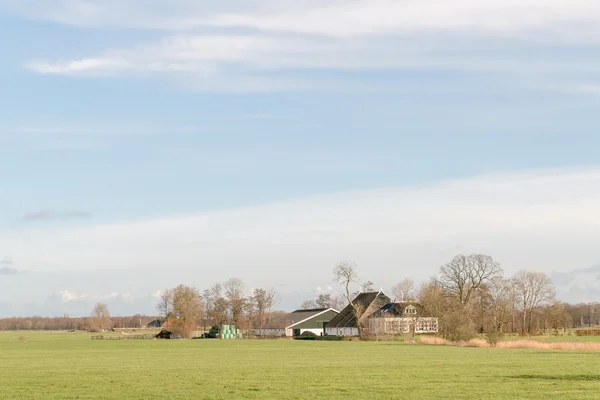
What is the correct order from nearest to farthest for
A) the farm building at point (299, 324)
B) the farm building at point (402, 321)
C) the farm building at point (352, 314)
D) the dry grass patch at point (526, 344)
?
1. the dry grass patch at point (526, 344)
2. the farm building at point (402, 321)
3. the farm building at point (352, 314)
4. the farm building at point (299, 324)

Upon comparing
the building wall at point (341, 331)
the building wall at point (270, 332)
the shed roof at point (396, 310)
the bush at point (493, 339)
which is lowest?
the building wall at point (270, 332)

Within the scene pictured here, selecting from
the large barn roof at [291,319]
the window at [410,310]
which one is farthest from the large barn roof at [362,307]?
the large barn roof at [291,319]

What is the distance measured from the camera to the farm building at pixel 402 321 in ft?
379

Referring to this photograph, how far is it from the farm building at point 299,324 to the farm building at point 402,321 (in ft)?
96.6

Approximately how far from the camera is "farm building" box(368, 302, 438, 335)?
116m

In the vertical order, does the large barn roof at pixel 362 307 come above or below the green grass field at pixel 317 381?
above

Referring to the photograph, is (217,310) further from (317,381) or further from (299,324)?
(317,381)

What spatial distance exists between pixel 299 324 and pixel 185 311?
24120 mm

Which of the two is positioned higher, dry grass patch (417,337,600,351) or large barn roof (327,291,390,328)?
large barn roof (327,291,390,328)

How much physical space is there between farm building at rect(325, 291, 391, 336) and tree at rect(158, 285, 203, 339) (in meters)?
24.0

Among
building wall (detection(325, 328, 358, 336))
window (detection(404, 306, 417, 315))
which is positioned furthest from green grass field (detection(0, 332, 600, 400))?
building wall (detection(325, 328, 358, 336))

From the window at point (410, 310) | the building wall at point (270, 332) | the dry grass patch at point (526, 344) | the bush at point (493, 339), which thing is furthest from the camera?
the building wall at point (270, 332)

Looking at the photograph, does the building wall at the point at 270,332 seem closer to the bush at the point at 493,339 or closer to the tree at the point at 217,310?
the tree at the point at 217,310

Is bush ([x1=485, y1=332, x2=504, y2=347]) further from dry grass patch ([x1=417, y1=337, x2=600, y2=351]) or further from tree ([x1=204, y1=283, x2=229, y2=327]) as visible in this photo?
tree ([x1=204, y1=283, x2=229, y2=327])
